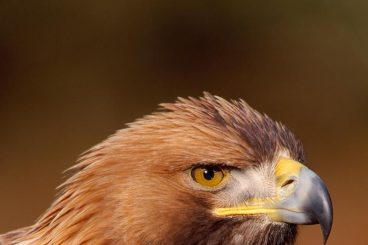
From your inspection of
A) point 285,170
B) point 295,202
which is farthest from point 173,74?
point 295,202

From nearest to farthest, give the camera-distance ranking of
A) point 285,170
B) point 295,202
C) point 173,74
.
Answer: point 295,202
point 285,170
point 173,74

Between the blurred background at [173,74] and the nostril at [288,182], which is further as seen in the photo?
the blurred background at [173,74]

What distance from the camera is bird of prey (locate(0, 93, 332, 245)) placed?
12.3 ft

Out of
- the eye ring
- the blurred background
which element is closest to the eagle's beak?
the eye ring

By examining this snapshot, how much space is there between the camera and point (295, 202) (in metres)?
3.76

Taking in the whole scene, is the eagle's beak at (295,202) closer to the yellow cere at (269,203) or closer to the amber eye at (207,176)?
the yellow cere at (269,203)

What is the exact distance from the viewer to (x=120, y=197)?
3789 mm

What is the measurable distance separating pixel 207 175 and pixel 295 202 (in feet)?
1.13

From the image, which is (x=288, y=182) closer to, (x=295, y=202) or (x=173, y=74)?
(x=295, y=202)

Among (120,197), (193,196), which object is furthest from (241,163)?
(120,197)

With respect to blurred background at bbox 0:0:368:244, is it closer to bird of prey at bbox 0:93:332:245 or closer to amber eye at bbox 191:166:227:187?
bird of prey at bbox 0:93:332:245

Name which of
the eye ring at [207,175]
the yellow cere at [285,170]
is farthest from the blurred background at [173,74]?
the eye ring at [207,175]

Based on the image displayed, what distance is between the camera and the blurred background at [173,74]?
357 inches

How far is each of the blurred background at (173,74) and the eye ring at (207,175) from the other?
4944 millimetres
